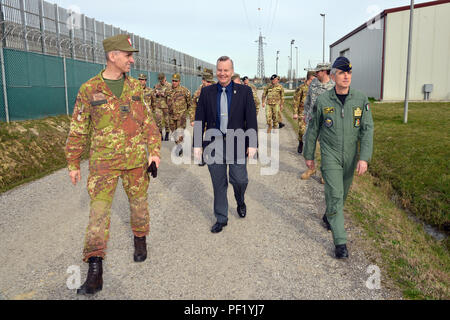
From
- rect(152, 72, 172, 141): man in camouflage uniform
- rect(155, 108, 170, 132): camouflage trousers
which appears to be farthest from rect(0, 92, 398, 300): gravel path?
rect(152, 72, 172, 141): man in camouflage uniform

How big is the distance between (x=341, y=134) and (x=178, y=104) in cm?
733

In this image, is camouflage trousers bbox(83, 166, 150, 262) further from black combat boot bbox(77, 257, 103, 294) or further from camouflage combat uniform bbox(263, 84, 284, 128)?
camouflage combat uniform bbox(263, 84, 284, 128)

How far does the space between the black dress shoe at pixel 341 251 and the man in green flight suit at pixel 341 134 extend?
21 mm

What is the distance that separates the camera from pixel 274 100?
38.9 feet

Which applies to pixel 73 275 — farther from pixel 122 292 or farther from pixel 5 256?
pixel 5 256

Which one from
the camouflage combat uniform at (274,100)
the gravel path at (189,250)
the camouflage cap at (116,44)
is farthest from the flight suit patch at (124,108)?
the camouflage combat uniform at (274,100)

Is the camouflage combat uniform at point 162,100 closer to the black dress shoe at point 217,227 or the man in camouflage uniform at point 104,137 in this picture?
the black dress shoe at point 217,227

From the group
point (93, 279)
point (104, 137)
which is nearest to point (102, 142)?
point (104, 137)

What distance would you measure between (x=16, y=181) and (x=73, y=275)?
504cm

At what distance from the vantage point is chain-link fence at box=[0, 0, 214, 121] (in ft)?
38.4

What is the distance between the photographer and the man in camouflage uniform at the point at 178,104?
10.9 m

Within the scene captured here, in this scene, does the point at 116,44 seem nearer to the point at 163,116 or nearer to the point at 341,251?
the point at 341,251
